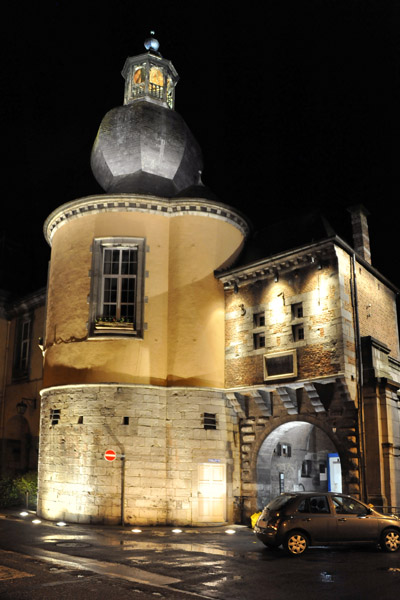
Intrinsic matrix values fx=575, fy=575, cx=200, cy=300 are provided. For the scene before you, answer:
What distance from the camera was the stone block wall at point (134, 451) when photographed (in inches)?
707

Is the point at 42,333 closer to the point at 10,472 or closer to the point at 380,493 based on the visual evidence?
the point at 10,472

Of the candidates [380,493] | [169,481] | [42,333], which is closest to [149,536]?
[169,481]

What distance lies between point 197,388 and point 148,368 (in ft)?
5.79

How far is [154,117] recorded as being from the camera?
75.3 ft

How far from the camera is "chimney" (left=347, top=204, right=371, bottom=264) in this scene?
2021cm

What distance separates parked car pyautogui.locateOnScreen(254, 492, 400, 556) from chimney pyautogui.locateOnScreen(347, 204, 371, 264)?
32.7 feet

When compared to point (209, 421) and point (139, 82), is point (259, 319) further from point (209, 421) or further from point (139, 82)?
point (139, 82)

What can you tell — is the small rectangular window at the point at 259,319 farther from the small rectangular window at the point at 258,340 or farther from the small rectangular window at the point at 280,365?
the small rectangular window at the point at 280,365

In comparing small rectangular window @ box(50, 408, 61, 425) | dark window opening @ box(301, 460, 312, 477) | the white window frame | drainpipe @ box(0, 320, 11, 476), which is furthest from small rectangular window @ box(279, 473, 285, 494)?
drainpipe @ box(0, 320, 11, 476)

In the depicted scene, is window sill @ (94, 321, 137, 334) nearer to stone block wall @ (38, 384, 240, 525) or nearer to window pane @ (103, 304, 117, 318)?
window pane @ (103, 304, 117, 318)

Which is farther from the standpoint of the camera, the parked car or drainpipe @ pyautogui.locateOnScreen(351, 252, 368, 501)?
drainpipe @ pyautogui.locateOnScreen(351, 252, 368, 501)

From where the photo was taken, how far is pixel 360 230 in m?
20.3

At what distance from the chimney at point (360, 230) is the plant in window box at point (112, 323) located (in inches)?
331

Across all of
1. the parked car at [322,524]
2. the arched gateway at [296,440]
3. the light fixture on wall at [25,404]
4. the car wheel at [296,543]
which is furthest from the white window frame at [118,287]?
the car wheel at [296,543]
